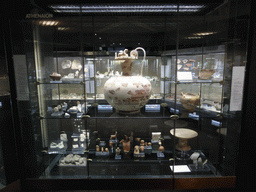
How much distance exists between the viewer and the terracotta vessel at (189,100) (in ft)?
4.46

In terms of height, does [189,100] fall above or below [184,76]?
below

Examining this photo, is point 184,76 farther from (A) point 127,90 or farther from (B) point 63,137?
(B) point 63,137

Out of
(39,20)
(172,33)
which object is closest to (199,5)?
(172,33)

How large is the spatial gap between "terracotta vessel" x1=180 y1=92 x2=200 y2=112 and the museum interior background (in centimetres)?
3

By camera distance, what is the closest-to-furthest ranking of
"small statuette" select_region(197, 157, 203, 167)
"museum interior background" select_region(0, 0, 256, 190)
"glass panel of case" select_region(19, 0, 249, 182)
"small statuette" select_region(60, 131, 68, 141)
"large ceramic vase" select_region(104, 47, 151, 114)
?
"large ceramic vase" select_region(104, 47, 151, 114) < "museum interior background" select_region(0, 0, 256, 190) < "glass panel of case" select_region(19, 0, 249, 182) < "small statuette" select_region(197, 157, 203, 167) < "small statuette" select_region(60, 131, 68, 141)

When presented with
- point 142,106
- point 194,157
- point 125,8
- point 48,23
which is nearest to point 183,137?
point 194,157

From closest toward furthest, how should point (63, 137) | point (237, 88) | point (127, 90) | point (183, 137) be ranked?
point (127, 90) < point (237, 88) < point (183, 137) < point (63, 137)

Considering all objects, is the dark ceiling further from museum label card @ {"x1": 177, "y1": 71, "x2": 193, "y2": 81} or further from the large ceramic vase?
the large ceramic vase

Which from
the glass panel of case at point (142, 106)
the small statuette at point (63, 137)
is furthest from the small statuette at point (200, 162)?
the small statuette at point (63, 137)

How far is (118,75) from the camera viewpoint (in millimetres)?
1304

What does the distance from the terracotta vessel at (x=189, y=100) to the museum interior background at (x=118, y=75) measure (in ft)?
0.09

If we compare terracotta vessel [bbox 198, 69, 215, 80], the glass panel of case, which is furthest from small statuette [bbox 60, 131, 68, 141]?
terracotta vessel [bbox 198, 69, 215, 80]

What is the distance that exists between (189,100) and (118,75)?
666 millimetres

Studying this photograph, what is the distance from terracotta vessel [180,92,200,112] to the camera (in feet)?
4.46
